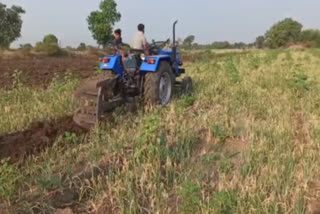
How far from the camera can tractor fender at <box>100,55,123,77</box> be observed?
7813 mm

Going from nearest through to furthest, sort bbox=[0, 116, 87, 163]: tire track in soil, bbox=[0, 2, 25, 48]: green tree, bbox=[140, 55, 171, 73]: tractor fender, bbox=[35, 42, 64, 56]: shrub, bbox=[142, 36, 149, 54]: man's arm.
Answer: bbox=[0, 116, 87, 163]: tire track in soil → bbox=[140, 55, 171, 73]: tractor fender → bbox=[142, 36, 149, 54]: man's arm → bbox=[35, 42, 64, 56]: shrub → bbox=[0, 2, 25, 48]: green tree

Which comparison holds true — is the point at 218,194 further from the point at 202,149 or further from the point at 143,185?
the point at 202,149

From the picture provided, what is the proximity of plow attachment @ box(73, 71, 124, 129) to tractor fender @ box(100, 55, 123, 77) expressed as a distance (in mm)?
673

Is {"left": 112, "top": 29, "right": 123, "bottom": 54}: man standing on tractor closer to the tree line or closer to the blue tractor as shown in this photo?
the blue tractor

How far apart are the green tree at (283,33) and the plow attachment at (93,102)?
6393 centimetres

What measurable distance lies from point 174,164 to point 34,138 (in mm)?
2107

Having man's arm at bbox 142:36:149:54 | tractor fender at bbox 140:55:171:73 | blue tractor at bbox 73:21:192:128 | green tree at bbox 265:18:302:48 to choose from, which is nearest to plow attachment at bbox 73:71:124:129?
blue tractor at bbox 73:21:192:128

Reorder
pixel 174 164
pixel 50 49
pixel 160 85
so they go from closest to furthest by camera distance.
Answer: pixel 174 164, pixel 160 85, pixel 50 49

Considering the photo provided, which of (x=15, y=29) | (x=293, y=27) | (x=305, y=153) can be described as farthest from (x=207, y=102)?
(x=293, y=27)

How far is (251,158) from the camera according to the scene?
5.02m

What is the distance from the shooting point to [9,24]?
51188 millimetres

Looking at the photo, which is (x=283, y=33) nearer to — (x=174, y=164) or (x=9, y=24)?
(x=9, y=24)

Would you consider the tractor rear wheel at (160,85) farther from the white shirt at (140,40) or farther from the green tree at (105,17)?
the green tree at (105,17)

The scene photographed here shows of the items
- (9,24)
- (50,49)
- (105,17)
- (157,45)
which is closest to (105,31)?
(105,17)
